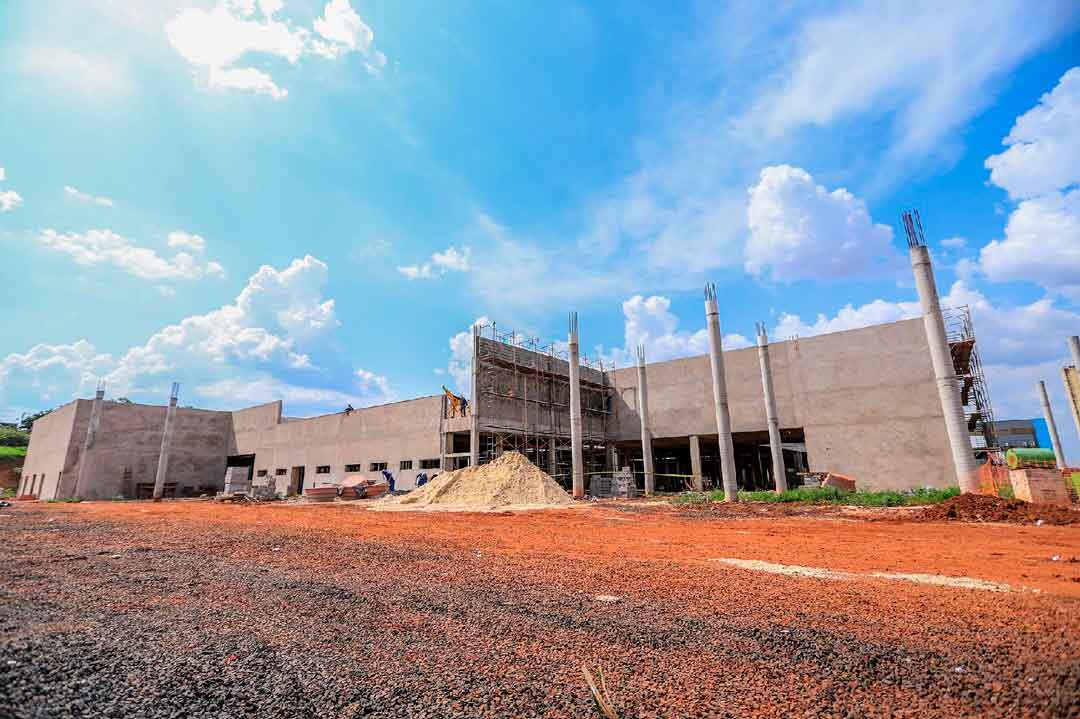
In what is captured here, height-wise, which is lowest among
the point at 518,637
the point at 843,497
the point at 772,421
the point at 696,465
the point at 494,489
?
the point at 518,637

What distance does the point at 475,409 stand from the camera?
96.0 feet

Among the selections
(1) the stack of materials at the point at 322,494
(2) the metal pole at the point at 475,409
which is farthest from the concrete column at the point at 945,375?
(1) the stack of materials at the point at 322,494

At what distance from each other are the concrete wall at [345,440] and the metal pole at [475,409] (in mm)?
3330

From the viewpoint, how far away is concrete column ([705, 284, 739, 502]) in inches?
879

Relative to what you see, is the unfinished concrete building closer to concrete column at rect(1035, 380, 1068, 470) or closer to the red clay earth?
concrete column at rect(1035, 380, 1068, 470)

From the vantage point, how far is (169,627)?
370cm

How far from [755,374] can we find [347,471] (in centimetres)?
2811

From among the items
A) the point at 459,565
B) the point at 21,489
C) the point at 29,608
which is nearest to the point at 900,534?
the point at 459,565

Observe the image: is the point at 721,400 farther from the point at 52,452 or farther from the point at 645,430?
the point at 52,452

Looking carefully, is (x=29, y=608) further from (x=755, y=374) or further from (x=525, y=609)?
(x=755, y=374)

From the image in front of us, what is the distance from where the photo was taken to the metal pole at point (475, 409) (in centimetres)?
2862

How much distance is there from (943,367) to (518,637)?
2089 centimetres

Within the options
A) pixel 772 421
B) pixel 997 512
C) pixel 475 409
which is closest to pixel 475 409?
pixel 475 409

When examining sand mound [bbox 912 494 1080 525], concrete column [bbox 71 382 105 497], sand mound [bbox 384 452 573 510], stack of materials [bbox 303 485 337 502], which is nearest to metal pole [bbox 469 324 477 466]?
sand mound [bbox 384 452 573 510]
